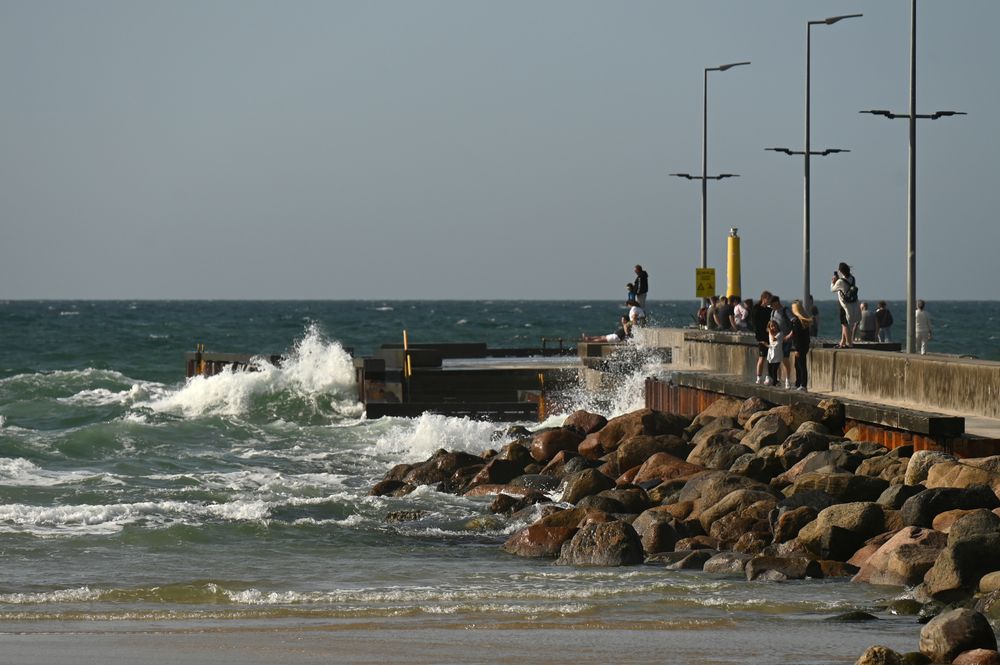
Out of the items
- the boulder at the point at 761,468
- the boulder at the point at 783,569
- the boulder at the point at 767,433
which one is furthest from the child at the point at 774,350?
the boulder at the point at 783,569

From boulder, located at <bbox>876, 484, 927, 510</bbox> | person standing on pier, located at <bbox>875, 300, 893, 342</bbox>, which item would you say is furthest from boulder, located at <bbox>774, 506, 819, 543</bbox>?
person standing on pier, located at <bbox>875, 300, 893, 342</bbox>

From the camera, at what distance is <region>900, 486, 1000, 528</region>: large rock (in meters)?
14.8

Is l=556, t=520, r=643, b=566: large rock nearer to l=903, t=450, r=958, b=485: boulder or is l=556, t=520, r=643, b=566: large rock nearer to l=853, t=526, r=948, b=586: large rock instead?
l=853, t=526, r=948, b=586: large rock

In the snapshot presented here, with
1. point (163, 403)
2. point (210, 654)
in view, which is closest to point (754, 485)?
point (210, 654)

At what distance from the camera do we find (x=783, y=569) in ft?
47.5

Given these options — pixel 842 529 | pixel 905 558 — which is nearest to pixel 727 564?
pixel 842 529

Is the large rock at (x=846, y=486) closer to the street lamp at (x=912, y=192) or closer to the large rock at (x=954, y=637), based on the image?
the large rock at (x=954, y=637)

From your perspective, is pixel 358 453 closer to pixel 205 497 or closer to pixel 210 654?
pixel 205 497

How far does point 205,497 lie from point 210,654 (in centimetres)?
1152

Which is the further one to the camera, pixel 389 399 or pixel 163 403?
pixel 163 403

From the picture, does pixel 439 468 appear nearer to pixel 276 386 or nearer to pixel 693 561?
pixel 693 561

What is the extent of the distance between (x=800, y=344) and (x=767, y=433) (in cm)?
329

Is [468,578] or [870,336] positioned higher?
[870,336]

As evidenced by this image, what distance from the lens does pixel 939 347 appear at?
79000 mm
